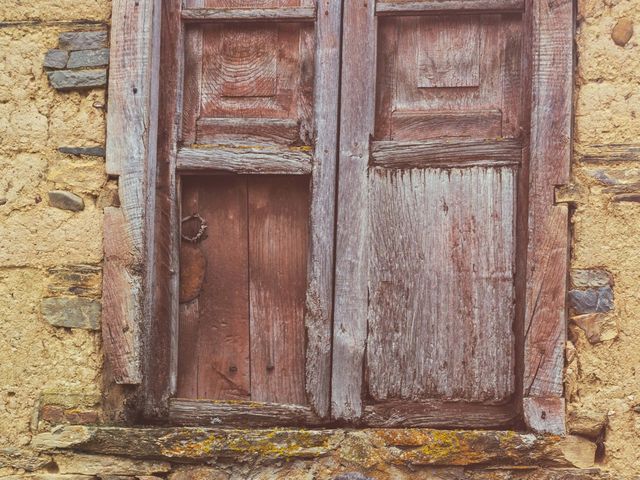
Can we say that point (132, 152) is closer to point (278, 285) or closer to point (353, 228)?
point (278, 285)

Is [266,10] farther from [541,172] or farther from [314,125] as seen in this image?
[541,172]

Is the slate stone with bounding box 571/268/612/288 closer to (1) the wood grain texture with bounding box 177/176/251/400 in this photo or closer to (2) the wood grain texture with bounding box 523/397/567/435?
(2) the wood grain texture with bounding box 523/397/567/435

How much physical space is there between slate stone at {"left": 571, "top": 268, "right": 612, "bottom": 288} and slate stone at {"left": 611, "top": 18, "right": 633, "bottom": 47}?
667 millimetres

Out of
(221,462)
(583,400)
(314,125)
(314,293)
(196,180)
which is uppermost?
(314,125)

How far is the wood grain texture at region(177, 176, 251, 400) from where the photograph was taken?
9.56ft

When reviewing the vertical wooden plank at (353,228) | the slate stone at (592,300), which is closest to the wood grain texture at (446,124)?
the vertical wooden plank at (353,228)

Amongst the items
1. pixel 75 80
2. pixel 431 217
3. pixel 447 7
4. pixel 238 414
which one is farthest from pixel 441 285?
pixel 75 80

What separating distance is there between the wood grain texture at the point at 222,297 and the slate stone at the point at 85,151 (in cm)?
28

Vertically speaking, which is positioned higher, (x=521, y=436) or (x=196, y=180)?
(x=196, y=180)

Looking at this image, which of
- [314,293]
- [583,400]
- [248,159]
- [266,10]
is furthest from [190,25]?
[583,400]

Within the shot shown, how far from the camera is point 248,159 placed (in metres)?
2.88

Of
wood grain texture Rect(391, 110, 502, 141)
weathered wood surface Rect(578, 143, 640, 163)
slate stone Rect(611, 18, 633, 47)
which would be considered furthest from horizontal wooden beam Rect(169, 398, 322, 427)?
slate stone Rect(611, 18, 633, 47)

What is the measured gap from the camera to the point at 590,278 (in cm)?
261

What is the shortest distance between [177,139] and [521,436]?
4.60ft
